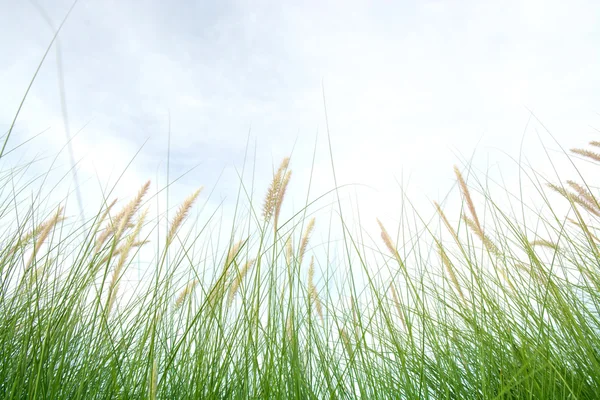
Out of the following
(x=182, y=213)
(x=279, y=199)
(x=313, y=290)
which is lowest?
(x=279, y=199)

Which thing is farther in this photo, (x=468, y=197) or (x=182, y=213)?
(x=468, y=197)

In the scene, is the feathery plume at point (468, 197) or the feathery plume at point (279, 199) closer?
the feathery plume at point (279, 199)

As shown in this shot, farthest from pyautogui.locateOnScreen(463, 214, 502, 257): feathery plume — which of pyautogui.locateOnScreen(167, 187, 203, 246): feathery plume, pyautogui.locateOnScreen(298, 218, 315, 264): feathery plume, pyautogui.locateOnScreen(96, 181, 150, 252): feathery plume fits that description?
pyautogui.locateOnScreen(96, 181, 150, 252): feathery plume

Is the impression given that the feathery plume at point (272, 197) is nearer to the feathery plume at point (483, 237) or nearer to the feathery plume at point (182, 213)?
the feathery plume at point (182, 213)

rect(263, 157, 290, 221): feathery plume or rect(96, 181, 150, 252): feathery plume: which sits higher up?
rect(96, 181, 150, 252): feathery plume

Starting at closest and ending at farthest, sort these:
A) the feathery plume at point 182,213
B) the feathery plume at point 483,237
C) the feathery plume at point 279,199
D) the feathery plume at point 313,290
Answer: the feathery plume at point 279,199, the feathery plume at point 182,213, the feathery plume at point 483,237, the feathery plume at point 313,290

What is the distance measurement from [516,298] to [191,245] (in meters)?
1.13

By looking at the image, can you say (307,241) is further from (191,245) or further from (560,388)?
(560,388)

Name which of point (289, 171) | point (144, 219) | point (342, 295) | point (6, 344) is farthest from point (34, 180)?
point (342, 295)

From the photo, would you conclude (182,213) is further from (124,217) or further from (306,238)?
(306,238)

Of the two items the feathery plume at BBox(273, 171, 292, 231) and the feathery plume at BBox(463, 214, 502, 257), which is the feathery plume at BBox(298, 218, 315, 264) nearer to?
the feathery plume at BBox(273, 171, 292, 231)

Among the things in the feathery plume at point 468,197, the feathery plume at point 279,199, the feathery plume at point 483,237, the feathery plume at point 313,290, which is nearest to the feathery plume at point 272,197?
the feathery plume at point 279,199

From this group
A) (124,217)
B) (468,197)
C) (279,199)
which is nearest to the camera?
(279,199)

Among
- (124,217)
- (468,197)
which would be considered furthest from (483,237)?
(124,217)
